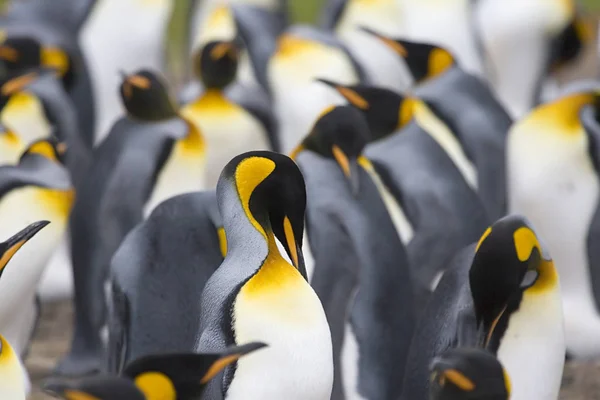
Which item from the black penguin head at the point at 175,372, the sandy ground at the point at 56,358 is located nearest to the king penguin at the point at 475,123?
the sandy ground at the point at 56,358

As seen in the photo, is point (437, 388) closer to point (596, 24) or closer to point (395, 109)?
point (395, 109)

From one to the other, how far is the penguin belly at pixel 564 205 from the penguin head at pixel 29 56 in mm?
2499

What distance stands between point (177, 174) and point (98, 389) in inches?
97.5

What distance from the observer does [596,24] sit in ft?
35.5

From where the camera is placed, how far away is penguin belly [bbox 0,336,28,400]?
293cm

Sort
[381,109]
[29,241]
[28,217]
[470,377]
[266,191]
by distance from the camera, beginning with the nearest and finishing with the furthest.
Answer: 1. [470,377]
2. [266,191]
3. [29,241]
4. [28,217]
5. [381,109]

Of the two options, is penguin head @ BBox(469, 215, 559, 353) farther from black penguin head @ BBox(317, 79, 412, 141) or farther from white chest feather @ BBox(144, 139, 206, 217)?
white chest feather @ BBox(144, 139, 206, 217)

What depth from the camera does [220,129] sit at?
5.64m

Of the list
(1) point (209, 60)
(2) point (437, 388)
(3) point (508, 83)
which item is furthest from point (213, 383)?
(3) point (508, 83)

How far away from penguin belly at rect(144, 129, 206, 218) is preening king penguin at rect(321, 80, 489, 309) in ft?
1.90

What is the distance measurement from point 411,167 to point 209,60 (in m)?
1.48

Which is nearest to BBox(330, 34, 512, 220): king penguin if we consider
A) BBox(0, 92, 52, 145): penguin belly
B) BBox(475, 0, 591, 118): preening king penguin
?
BBox(475, 0, 591, 118): preening king penguin

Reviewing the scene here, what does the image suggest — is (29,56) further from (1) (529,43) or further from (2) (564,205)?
(2) (564,205)

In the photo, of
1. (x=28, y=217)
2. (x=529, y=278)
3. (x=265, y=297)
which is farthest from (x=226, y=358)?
(x=28, y=217)
